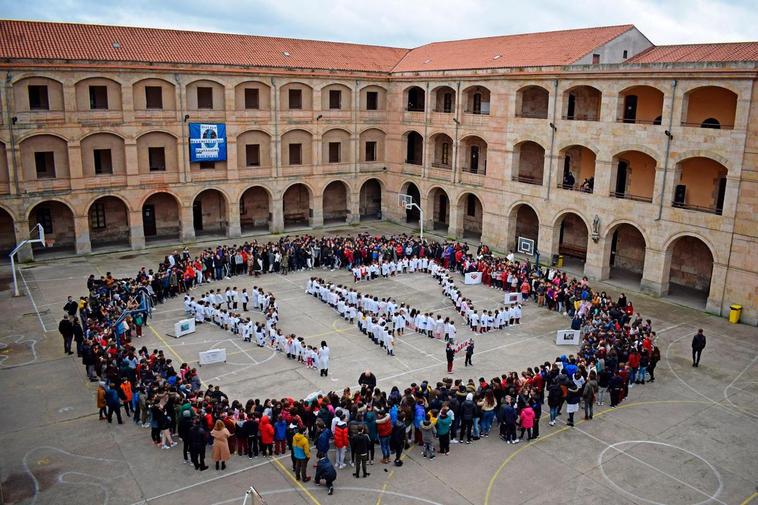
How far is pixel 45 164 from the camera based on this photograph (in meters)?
38.4

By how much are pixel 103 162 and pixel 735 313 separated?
121 ft

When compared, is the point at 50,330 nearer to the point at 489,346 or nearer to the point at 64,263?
the point at 64,263

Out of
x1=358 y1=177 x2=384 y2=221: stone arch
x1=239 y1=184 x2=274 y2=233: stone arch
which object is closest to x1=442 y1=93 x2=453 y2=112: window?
x1=358 y1=177 x2=384 y2=221: stone arch

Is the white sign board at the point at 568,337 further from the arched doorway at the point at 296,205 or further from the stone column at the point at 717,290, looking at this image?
the arched doorway at the point at 296,205

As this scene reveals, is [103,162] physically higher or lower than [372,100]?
lower

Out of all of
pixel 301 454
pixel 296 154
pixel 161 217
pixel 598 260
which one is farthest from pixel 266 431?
pixel 296 154

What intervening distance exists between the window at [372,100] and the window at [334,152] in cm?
400

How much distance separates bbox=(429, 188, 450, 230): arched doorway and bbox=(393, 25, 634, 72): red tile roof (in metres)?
9.49

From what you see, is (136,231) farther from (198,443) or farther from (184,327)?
(198,443)

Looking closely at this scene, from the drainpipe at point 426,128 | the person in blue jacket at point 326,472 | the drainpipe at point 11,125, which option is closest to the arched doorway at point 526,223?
the drainpipe at point 426,128

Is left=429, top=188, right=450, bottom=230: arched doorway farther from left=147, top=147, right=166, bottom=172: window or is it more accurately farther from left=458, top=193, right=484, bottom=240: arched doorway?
left=147, top=147, right=166, bottom=172: window

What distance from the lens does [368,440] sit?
16.2 meters

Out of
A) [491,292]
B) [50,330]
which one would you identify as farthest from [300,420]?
[491,292]

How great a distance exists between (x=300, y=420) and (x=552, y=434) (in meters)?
7.67
